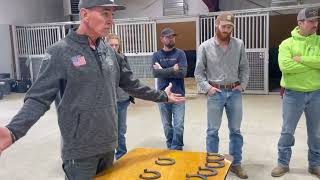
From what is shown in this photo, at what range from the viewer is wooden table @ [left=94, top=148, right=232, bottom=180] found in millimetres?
1577

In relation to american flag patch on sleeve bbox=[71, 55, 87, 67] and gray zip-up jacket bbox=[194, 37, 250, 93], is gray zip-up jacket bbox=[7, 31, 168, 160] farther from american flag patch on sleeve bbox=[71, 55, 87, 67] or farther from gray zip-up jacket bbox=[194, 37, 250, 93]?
gray zip-up jacket bbox=[194, 37, 250, 93]

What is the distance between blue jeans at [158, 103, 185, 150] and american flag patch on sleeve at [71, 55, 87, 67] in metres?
1.92

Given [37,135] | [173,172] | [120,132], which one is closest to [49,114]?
[37,135]

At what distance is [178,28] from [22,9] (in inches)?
164

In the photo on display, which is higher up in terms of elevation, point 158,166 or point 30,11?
point 30,11

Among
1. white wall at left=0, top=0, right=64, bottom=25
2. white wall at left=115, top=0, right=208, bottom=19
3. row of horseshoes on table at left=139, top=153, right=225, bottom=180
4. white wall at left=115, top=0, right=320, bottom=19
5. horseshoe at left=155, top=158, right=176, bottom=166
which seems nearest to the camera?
row of horseshoes on table at left=139, top=153, right=225, bottom=180

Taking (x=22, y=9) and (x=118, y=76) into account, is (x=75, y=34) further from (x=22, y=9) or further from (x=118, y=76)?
(x=22, y=9)

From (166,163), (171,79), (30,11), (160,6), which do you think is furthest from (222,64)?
(30,11)

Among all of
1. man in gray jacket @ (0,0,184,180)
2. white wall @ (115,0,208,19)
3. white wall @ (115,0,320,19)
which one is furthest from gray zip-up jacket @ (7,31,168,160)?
white wall @ (115,0,208,19)

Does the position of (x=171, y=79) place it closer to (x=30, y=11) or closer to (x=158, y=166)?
(x=158, y=166)

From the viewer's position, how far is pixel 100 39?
69.2 inches

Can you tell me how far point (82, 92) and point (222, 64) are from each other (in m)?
1.64

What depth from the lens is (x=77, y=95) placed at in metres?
1.60

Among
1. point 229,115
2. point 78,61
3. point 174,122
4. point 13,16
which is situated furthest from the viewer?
point 13,16
